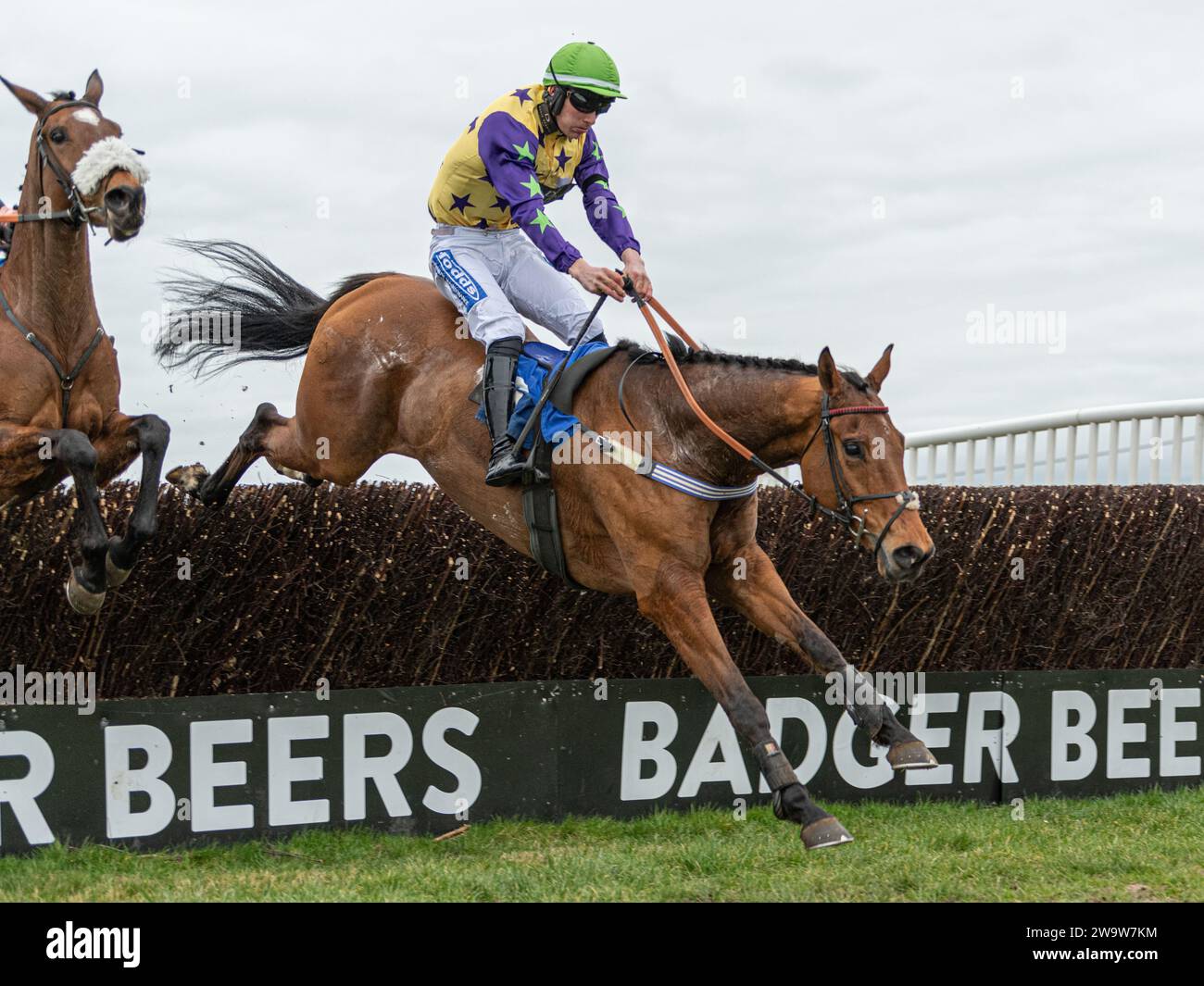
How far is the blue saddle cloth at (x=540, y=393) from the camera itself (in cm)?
526

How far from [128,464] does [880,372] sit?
3095 millimetres

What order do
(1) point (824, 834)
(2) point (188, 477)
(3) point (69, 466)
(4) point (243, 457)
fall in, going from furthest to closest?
(4) point (243, 457) → (2) point (188, 477) → (3) point (69, 466) → (1) point (824, 834)

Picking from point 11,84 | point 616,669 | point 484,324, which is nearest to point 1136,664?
point 616,669

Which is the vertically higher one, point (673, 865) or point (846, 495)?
point (846, 495)

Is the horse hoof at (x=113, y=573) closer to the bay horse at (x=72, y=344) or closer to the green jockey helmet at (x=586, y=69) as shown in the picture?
the bay horse at (x=72, y=344)

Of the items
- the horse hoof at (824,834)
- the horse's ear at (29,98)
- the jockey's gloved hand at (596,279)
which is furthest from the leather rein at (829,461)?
the horse's ear at (29,98)

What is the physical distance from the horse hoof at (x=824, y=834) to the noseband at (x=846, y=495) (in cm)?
93

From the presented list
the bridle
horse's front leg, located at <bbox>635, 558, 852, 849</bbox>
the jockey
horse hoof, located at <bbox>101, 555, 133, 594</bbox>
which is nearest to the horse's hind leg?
horse hoof, located at <bbox>101, 555, 133, 594</bbox>

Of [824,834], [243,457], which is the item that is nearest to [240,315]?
[243,457]

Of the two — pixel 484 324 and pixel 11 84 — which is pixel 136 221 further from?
pixel 484 324

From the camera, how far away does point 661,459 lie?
16.8ft

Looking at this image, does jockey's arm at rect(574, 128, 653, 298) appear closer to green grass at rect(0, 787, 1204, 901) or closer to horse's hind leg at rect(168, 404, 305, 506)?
horse's hind leg at rect(168, 404, 305, 506)

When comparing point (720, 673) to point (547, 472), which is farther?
point (547, 472)

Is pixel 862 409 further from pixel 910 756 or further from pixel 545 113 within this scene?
pixel 545 113
